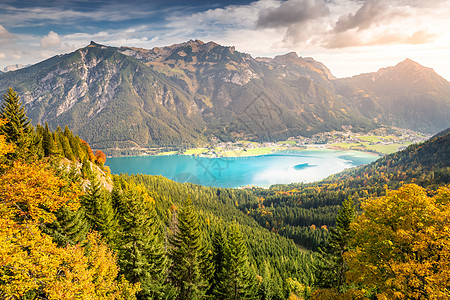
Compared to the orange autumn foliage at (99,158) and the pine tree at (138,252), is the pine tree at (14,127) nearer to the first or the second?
the pine tree at (138,252)

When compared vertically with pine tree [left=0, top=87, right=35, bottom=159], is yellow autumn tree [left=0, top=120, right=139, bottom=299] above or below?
below

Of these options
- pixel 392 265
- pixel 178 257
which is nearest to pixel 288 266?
pixel 178 257

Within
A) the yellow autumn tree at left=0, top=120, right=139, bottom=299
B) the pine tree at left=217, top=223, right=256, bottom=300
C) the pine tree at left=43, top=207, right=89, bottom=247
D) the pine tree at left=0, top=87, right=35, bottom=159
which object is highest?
the pine tree at left=0, top=87, right=35, bottom=159

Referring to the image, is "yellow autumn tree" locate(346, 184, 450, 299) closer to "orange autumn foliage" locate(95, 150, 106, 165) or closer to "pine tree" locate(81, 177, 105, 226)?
"pine tree" locate(81, 177, 105, 226)

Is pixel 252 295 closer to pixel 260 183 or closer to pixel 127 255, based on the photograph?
pixel 127 255

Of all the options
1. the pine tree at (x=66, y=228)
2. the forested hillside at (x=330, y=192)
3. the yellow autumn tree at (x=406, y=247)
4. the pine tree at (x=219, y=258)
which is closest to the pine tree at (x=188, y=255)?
the pine tree at (x=219, y=258)

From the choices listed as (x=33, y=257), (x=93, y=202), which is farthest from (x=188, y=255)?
(x=33, y=257)

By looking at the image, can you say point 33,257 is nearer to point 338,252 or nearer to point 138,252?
point 138,252

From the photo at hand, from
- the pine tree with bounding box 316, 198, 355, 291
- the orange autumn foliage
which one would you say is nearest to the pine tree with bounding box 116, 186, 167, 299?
the pine tree with bounding box 316, 198, 355, 291

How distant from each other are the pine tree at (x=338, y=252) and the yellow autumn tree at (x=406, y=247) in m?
10.5

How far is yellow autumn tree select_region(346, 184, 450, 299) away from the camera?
9.50 m

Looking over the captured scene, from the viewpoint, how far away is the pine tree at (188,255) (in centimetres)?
2219

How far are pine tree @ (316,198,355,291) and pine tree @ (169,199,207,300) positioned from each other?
48.6 feet

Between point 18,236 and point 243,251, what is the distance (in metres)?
20.2
